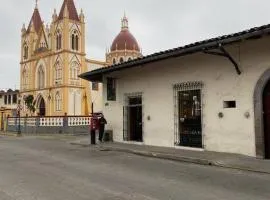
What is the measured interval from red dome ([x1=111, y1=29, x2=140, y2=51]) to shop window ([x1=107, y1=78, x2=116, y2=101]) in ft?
167

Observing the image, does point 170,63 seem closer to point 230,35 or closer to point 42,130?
point 230,35

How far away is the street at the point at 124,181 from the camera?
644 cm

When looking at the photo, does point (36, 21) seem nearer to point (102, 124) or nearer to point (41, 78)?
point (41, 78)

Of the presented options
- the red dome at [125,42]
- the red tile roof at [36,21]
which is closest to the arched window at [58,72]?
the red tile roof at [36,21]

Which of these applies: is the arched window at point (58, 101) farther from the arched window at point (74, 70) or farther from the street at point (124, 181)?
the street at point (124, 181)

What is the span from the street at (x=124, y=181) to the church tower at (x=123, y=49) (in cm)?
5686

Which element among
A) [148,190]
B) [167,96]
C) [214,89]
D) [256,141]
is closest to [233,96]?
[214,89]

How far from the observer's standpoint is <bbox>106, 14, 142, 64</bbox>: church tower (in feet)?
222

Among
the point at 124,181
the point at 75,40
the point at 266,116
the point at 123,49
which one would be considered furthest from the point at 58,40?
the point at 124,181

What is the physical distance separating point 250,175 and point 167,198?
3.35 m

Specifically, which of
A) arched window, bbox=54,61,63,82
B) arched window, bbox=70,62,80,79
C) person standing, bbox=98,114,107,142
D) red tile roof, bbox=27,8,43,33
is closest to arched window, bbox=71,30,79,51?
arched window, bbox=70,62,80,79

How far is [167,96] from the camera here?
1500cm

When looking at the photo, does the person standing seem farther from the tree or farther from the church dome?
the church dome

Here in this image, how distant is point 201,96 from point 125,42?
57378mm
